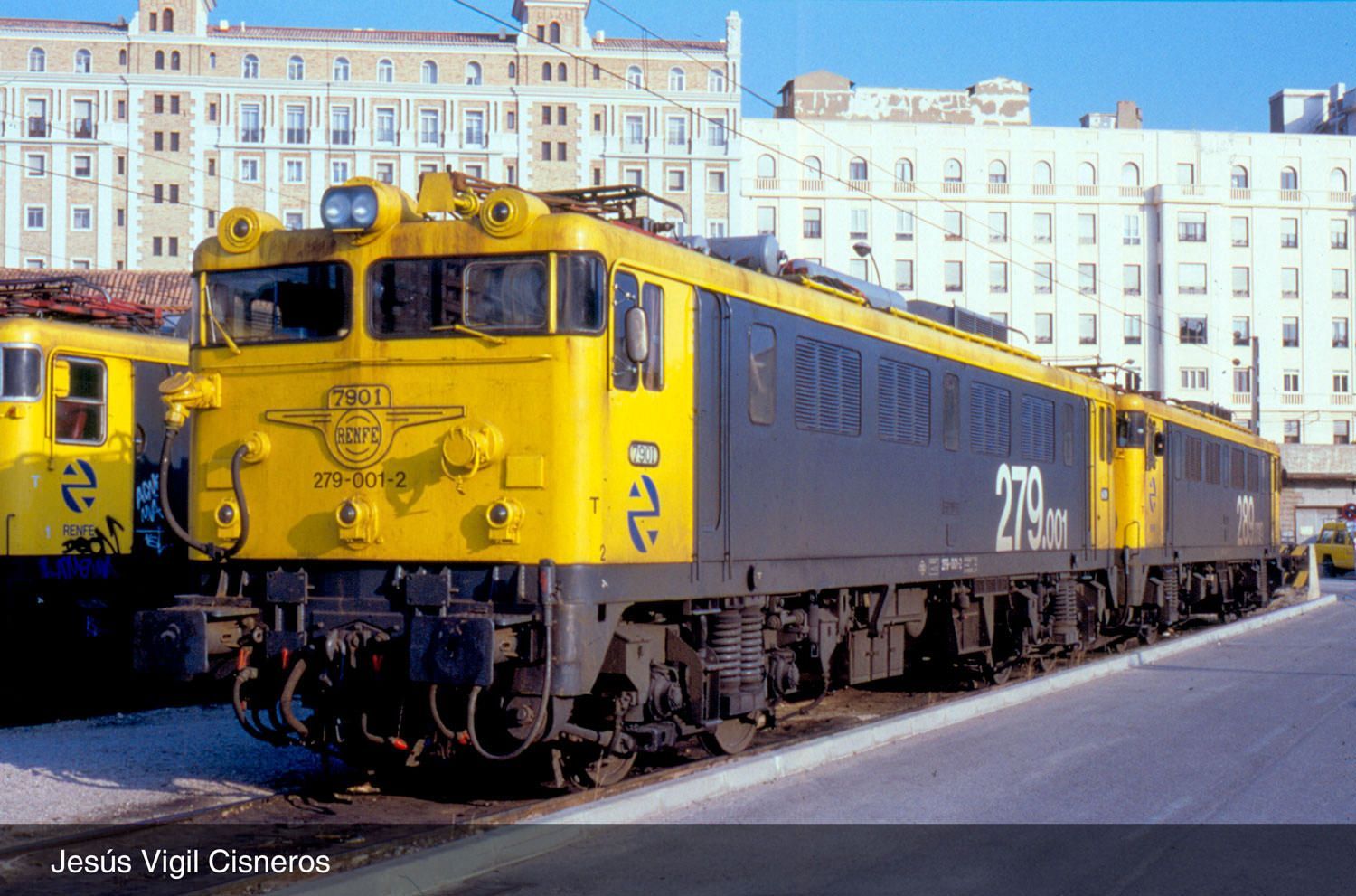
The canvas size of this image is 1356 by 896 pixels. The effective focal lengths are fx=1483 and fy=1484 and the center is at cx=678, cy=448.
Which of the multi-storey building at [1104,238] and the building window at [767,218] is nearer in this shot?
the multi-storey building at [1104,238]

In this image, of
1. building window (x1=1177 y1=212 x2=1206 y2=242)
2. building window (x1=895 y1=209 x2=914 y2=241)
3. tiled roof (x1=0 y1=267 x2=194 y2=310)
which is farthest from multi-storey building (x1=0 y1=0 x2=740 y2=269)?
tiled roof (x1=0 y1=267 x2=194 y2=310)

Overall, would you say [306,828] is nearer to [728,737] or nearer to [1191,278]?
[728,737]

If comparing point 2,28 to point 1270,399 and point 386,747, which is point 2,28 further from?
point 386,747

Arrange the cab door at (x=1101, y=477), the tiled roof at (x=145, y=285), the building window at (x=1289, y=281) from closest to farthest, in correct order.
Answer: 1. the cab door at (x=1101, y=477)
2. the tiled roof at (x=145, y=285)
3. the building window at (x=1289, y=281)

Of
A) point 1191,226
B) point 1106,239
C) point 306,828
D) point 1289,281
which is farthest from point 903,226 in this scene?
point 306,828

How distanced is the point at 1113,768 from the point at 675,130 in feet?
241

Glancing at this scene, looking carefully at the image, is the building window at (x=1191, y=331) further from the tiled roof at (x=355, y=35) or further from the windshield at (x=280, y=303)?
the windshield at (x=280, y=303)

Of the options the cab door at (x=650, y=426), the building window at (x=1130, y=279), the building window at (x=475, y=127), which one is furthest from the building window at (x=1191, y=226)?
the cab door at (x=650, y=426)

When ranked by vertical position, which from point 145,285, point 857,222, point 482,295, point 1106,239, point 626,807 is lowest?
point 626,807

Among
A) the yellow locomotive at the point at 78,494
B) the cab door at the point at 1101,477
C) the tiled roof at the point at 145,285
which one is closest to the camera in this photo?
the yellow locomotive at the point at 78,494

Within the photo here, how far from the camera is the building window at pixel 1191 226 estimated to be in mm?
74000

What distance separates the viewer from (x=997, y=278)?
73.1 metres

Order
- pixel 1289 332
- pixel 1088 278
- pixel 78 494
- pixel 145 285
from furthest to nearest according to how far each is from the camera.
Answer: pixel 1289 332
pixel 1088 278
pixel 145 285
pixel 78 494

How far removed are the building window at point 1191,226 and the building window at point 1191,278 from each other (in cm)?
123
